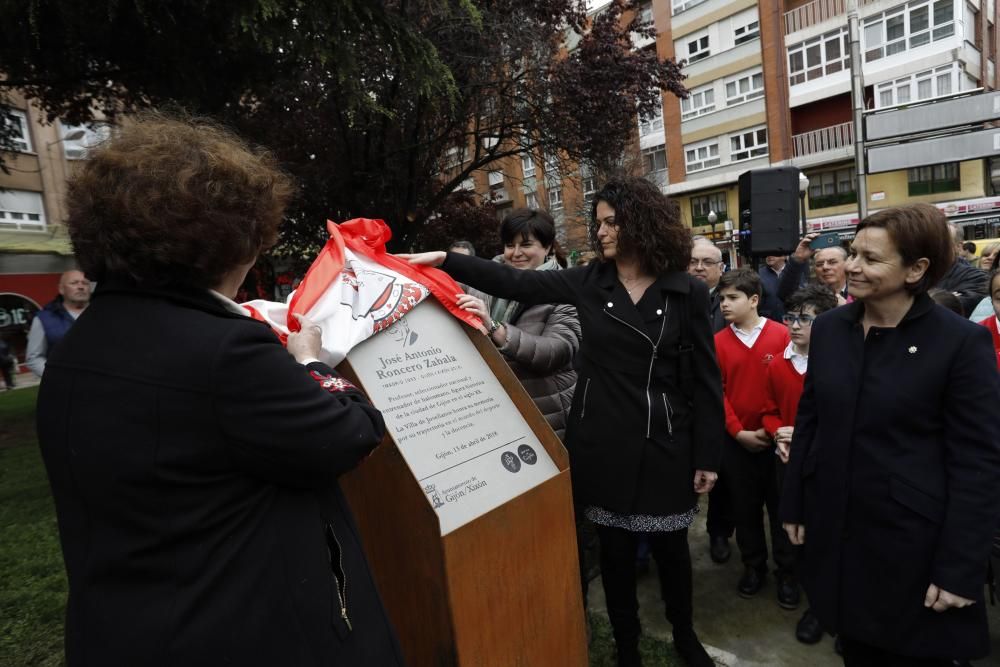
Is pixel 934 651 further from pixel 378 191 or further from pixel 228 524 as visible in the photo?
pixel 378 191

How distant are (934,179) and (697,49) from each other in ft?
37.1

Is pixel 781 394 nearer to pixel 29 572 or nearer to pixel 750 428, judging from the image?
pixel 750 428

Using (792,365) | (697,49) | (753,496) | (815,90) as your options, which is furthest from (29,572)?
(697,49)

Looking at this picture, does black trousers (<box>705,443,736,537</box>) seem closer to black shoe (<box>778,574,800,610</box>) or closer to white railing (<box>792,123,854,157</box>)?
black shoe (<box>778,574,800,610</box>)

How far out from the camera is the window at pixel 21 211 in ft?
63.6

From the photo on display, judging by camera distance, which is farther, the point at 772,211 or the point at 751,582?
the point at 772,211

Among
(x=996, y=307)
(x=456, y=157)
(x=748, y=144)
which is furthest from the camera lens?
(x=748, y=144)

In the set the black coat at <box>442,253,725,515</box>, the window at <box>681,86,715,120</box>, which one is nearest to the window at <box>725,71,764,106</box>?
the window at <box>681,86,715,120</box>

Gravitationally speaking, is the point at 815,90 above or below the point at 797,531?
above

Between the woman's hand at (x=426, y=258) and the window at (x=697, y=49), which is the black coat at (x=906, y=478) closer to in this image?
the woman's hand at (x=426, y=258)

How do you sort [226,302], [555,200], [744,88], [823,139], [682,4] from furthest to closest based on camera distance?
[555,200] < [682,4] < [744,88] < [823,139] < [226,302]

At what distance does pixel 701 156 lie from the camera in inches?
1072

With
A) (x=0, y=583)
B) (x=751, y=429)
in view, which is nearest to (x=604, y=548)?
(x=751, y=429)

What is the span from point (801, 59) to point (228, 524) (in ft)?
92.8
